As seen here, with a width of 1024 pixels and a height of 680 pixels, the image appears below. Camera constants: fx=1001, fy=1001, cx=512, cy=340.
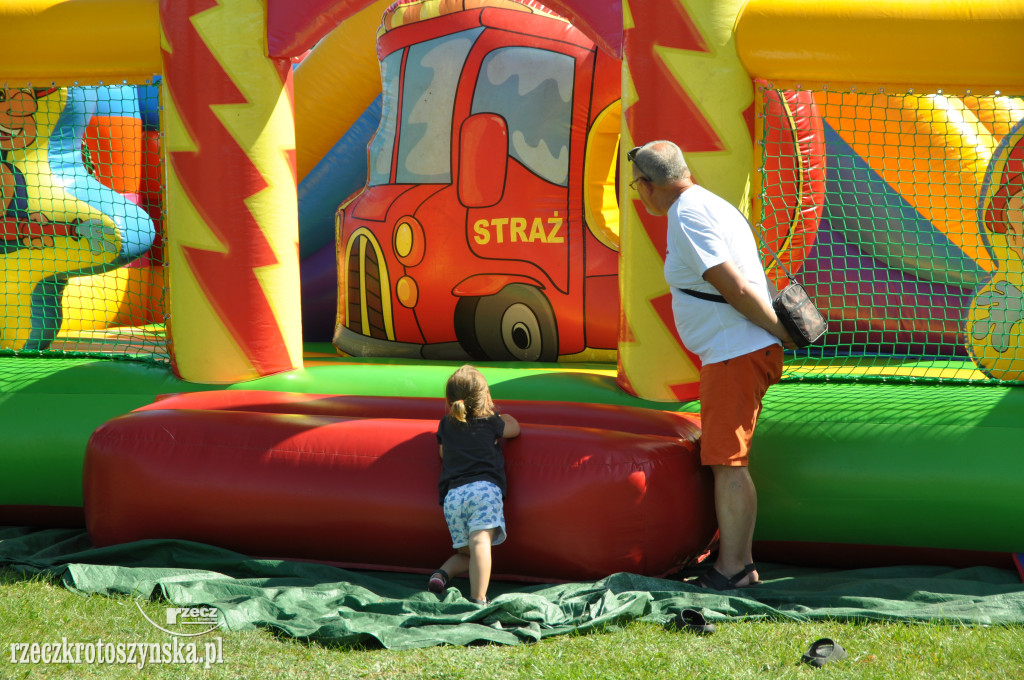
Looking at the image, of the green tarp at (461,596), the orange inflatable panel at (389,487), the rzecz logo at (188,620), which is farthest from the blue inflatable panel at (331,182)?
the rzecz logo at (188,620)

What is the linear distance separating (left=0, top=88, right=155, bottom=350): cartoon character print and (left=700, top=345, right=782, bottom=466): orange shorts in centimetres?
335

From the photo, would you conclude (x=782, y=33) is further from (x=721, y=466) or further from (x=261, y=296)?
(x=261, y=296)

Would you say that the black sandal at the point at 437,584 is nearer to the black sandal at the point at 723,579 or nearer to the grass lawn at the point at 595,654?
the grass lawn at the point at 595,654

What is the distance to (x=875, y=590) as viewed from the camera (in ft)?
8.68

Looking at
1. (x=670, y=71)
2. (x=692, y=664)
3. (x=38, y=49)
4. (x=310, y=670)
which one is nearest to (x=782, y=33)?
(x=670, y=71)

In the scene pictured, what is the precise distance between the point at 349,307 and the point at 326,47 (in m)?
1.61

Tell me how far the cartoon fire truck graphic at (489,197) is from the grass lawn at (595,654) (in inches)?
66.0

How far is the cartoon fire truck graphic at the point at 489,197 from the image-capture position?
3857 mm

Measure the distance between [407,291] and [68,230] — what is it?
2.18m

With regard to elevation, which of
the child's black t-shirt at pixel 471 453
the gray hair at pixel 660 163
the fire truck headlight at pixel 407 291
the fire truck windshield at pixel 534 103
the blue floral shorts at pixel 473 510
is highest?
the fire truck windshield at pixel 534 103

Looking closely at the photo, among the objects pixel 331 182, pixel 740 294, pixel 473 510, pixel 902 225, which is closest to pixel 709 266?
pixel 740 294

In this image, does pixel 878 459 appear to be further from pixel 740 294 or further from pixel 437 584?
pixel 437 584

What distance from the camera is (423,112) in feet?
13.6

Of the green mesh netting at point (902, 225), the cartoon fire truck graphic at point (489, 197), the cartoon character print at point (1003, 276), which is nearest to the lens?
the cartoon character print at point (1003, 276)
